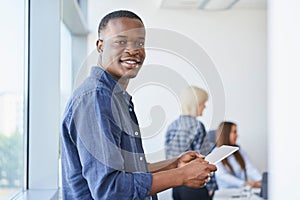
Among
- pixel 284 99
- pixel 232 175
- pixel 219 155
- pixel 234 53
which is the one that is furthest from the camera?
pixel 234 53

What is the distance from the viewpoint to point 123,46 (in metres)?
1.42

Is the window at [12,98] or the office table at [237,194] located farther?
the office table at [237,194]

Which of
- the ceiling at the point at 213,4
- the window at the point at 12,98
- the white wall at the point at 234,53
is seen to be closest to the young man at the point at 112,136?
the window at the point at 12,98

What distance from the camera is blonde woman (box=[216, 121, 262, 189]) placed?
4512 millimetres

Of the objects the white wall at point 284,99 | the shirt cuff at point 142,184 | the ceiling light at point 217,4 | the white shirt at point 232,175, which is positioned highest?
the ceiling light at point 217,4

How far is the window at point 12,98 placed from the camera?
208 centimetres

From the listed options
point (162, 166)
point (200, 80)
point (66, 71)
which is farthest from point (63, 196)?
point (200, 80)

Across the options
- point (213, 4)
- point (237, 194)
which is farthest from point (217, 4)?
point (237, 194)

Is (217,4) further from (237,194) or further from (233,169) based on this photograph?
(237,194)

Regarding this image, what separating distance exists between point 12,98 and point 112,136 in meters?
1.08

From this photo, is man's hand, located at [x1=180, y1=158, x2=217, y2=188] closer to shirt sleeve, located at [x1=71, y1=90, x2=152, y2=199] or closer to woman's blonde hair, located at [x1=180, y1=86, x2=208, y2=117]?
shirt sleeve, located at [x1=71, y1=90, x2=152, y2=199]

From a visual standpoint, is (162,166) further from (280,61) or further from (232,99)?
(232,99)

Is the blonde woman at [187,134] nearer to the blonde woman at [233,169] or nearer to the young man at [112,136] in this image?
the blonde woman at [233,169]

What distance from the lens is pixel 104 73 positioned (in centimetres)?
143
